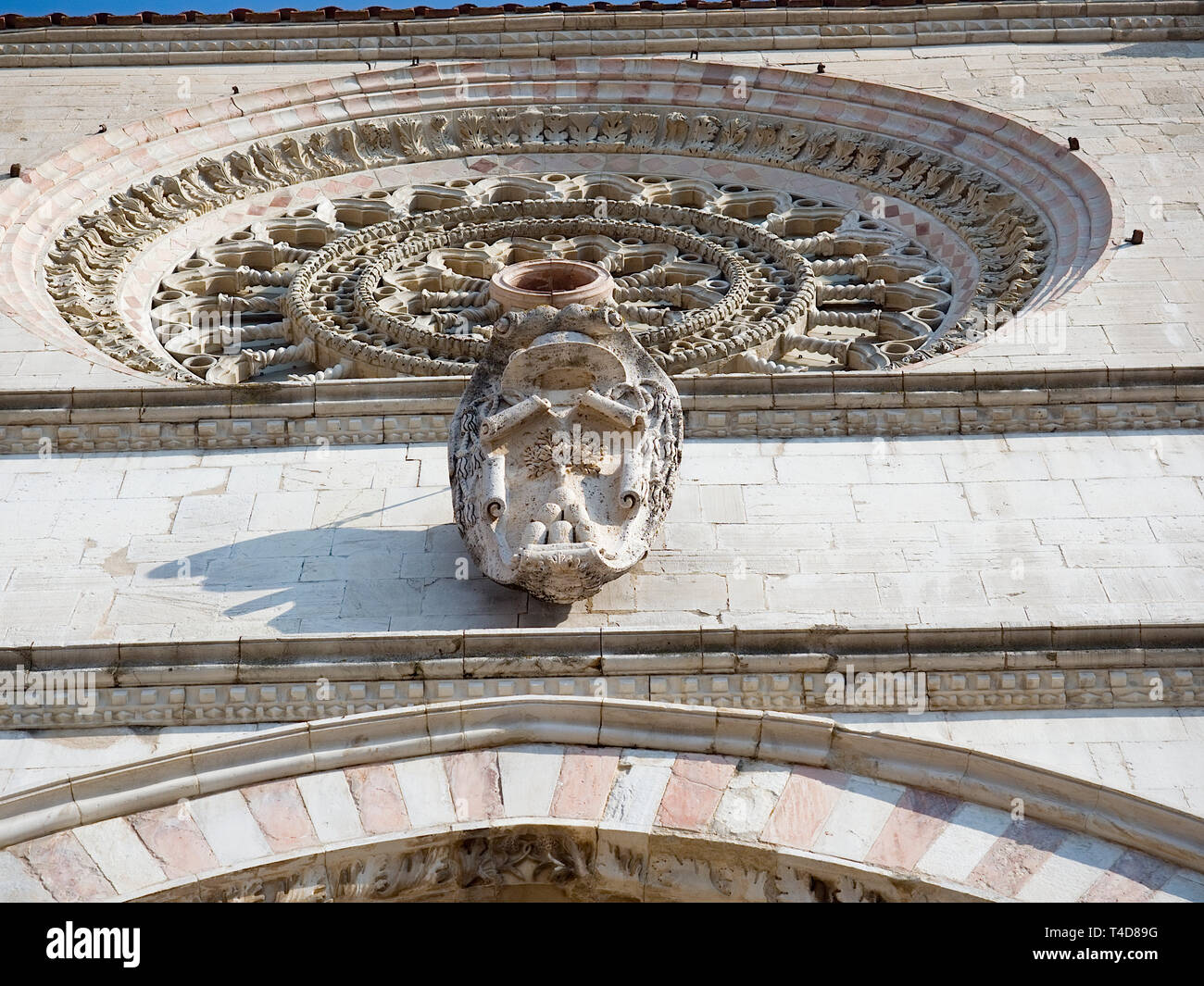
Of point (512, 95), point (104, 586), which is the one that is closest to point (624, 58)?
point (512, 95)

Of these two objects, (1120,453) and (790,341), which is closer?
(1120,453)

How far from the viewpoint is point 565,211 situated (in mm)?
18688

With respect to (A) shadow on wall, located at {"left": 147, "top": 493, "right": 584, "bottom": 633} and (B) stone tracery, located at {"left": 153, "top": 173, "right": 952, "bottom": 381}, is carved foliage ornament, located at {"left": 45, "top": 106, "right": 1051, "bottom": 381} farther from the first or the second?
(A) shadow on wall, located at {"left": 147, "top": 493, "right": 584, "bottom": 633}

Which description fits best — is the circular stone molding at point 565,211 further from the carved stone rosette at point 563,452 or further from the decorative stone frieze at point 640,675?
the decorative stone frieze at point 640,675

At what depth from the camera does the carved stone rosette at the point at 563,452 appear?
10555 mm

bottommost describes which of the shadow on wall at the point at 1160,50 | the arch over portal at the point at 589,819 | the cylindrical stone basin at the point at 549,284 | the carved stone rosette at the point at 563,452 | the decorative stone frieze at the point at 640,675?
the arch over portal at the point at 589,819

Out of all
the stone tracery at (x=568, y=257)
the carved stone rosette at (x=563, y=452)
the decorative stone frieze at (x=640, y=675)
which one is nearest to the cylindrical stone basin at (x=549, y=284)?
the carved stone rosette at (x=563, y=452)

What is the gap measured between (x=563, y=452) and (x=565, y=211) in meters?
8.12

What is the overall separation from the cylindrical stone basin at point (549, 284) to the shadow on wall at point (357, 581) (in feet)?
6.02

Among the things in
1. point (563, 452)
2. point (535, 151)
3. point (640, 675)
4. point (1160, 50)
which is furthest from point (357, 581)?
point (1160, 50)

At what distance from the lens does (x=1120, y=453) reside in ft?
40.4

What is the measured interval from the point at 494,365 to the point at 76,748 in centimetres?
310

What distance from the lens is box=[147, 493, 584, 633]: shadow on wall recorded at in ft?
35.8

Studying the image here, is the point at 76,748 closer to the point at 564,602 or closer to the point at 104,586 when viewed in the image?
the point at 104,586
